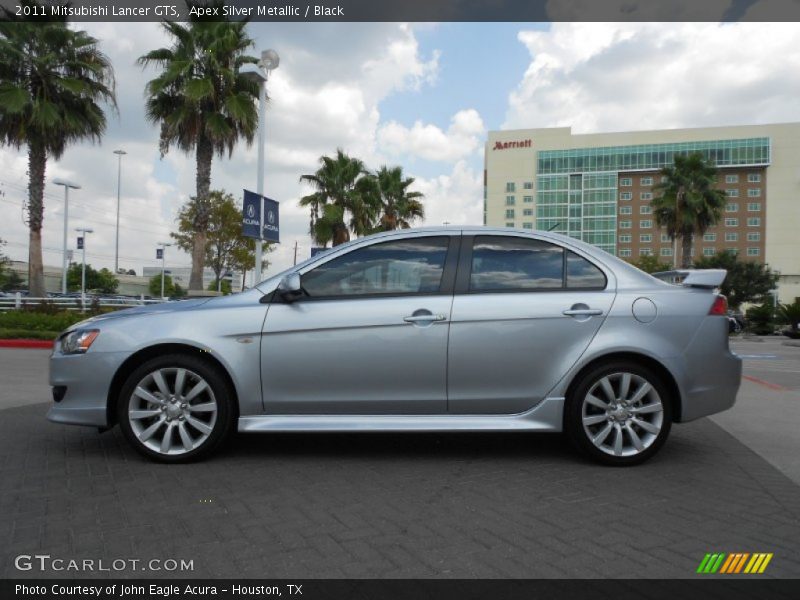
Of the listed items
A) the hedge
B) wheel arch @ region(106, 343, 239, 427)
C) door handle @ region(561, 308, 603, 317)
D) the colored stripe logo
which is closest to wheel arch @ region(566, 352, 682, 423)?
door handle @ region(561, 308, 603, 317)

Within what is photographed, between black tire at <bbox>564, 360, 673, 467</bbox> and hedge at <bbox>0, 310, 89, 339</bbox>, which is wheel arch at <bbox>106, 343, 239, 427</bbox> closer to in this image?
black tire at <bbox>564, 360, 673, 467</bbox>

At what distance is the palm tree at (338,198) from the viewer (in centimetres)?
3219

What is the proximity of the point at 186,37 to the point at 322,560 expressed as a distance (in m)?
21.1

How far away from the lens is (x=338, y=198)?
32.8 m

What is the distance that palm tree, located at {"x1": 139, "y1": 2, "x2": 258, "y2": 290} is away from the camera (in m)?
20.4

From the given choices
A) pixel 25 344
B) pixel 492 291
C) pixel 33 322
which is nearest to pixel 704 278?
pixel 492 291

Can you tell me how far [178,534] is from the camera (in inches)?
127

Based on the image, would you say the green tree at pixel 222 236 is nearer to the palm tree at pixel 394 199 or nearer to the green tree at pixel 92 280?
the palm tree at pixel 394 199

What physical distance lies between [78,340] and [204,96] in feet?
56.4

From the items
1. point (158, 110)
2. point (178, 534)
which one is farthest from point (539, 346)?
point (158, 110)

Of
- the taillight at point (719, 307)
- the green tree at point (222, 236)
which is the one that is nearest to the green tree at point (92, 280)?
the green tree at point (222, 236)

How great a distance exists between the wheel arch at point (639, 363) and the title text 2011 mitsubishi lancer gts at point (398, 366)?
0.04ft

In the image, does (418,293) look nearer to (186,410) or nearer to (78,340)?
(186,410)
